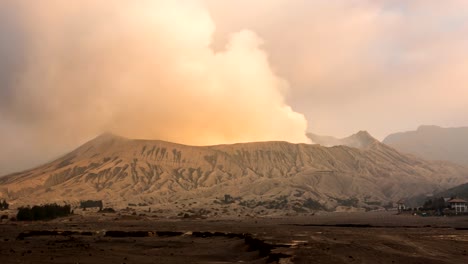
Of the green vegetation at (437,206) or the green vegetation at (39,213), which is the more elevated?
the green vegetation at (437,206)

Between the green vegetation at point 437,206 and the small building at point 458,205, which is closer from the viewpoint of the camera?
the small building at point 458,205

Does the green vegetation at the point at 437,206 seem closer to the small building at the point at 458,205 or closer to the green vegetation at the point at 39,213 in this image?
the small building at the point at 458,205

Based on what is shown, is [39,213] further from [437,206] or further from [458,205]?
[458,205]

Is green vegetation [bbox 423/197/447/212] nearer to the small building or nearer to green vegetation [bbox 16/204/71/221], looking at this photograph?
the small building

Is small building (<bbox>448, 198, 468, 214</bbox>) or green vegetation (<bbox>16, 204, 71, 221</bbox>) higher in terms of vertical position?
small building (<bbox>448, 198, 468, 214</bbox>)

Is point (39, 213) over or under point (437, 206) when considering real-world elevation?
under

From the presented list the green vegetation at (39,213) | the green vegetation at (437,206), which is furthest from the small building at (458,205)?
the green vegetation at (39,213)

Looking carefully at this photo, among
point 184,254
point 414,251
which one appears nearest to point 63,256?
point 184,254

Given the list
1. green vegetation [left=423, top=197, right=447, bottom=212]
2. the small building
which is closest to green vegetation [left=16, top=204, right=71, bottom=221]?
green vegetation [left=423, top=197, right=447, bottom=212]

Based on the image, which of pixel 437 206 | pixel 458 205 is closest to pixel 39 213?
pixel 437 206

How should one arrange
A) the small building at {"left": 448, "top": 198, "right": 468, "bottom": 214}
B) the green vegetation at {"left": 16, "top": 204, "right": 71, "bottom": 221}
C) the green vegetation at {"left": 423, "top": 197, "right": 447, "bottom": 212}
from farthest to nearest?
the green vegetation at {"left": 423, "top": 197, "right": 447, "bottom": 212}
the small building at {"left": 448, "top": 198, "right": 468, "bottom": 214}
the green vegetation at {"left": 16, "top": 204, "right": 71, "bottom": 221}

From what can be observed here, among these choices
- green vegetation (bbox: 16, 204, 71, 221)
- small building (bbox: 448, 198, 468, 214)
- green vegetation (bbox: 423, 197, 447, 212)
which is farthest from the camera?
green vegetation (bbox: 423, 197, 447, 212)

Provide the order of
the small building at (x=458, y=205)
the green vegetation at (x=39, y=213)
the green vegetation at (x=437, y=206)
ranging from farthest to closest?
the green vegetation at (x=437, y=206) → the small building at (x=458, y=205) → the green vegetation at (x=39, y=213)

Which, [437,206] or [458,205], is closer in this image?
[458,205]
